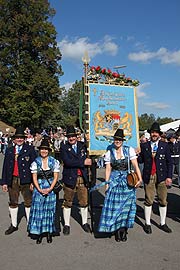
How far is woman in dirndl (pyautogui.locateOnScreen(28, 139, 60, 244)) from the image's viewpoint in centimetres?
479

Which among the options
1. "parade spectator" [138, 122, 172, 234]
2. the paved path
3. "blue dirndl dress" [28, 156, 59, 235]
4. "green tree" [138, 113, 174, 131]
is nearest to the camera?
the paved path

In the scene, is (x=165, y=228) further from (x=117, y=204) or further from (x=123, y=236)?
(x=117, y=204)

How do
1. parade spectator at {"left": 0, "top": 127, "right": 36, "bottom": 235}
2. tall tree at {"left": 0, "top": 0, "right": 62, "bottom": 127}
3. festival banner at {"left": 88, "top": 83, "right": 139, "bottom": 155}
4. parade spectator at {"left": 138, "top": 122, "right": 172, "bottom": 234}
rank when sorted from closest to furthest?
parade spectator at {"left": 0, "top": 127, "right": 36, "bottom": 235} → parade spectator at {"left": 138, "top": 122, "right": 172, "bottom": 234} → festival banner at {"left": 88, "top": 83, "right": 139, "bottom": 155} → tall tree at {"left": 0, "top": 0, "right": 62, "bottom": 127}

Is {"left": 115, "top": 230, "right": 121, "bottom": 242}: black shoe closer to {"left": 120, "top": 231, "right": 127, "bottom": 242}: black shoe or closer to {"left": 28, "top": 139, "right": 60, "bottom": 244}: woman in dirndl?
{"left": 120, "top": 231, "right": 127, "bottom": 242}: black shoe

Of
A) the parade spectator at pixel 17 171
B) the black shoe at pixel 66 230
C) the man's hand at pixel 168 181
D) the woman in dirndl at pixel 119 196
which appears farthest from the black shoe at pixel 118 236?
the parade spectator at pixel 17 171

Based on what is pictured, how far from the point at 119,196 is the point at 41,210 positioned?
1220 mm

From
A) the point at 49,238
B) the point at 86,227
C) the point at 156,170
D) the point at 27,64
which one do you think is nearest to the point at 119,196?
the point at 156,170

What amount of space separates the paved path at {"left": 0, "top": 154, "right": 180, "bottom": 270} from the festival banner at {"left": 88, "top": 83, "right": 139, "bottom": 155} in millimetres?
1630

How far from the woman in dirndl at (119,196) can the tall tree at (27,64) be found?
1104 inches

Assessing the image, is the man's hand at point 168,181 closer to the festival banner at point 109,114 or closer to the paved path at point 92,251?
the paved path at point 92,251

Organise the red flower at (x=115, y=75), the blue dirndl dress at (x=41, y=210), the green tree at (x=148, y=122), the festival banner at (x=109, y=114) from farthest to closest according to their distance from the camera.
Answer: the green tree at (x=148, y=122) < the red flower at (x=115, y=75) < the festival banner at (x=109, y=114) < the blue dirndl dress at (x=41, y=210)

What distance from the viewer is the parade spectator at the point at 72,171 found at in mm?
5266

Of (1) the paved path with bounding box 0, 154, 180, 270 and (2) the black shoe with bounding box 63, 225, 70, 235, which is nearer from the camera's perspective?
(1) the paved path with bounding box 0, 154, 180, 270

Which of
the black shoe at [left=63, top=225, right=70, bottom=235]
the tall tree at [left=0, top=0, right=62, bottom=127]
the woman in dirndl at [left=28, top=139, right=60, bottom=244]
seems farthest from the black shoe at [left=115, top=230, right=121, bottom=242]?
the tall tree at [left=0, top=0, right=62, bottom=127]
